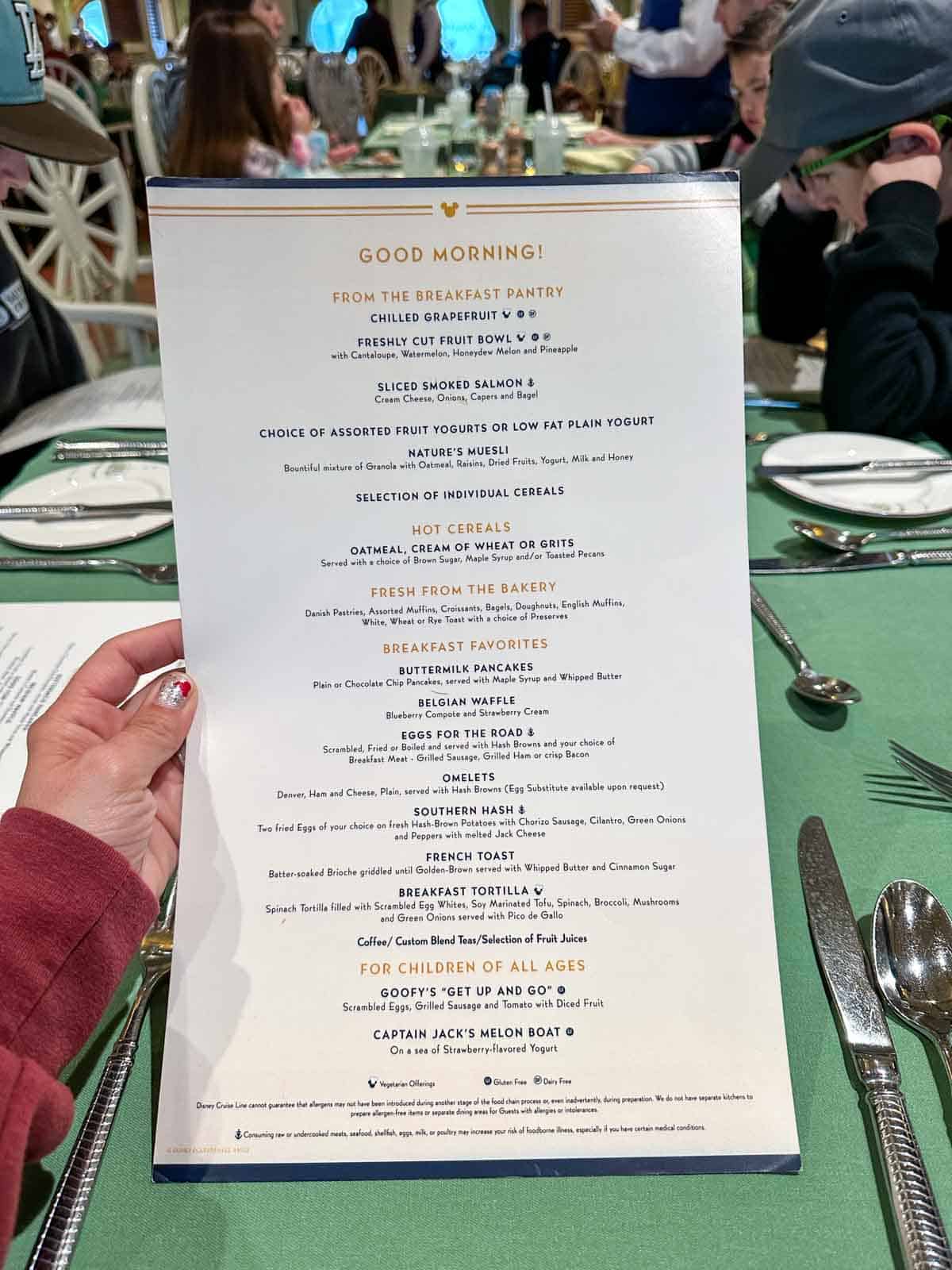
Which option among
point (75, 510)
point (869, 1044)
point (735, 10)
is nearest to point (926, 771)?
point (869, 1044)

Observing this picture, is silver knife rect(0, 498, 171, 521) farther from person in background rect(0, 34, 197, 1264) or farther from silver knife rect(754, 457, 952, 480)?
silver knife rect(754, 457, 952, 480)

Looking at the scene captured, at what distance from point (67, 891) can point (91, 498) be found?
0.70 metres

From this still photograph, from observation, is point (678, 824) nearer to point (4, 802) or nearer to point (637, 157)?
point (4, 802)

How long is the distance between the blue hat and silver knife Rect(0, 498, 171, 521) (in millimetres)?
791

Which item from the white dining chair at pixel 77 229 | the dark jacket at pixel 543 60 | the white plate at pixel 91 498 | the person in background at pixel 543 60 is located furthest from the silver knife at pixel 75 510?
the dark jacket at pixel 543 60

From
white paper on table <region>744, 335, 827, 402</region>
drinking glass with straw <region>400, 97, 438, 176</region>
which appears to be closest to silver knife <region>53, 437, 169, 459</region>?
white paper on table <region>744, 335, 827, 402</region>

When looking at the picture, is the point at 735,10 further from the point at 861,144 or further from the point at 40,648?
the point at 40,648

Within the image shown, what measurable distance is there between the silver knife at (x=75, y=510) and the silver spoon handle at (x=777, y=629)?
2.11 ft

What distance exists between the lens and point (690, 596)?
0.41 meters

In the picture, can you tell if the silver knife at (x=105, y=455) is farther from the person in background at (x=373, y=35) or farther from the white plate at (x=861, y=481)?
the person in background at (x=373, y=35)

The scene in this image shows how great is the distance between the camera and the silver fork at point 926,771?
22.1 inches

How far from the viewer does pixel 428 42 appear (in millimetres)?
7574

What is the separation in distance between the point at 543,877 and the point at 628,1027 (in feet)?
0.26

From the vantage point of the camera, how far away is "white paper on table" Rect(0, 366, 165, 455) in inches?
44.1
